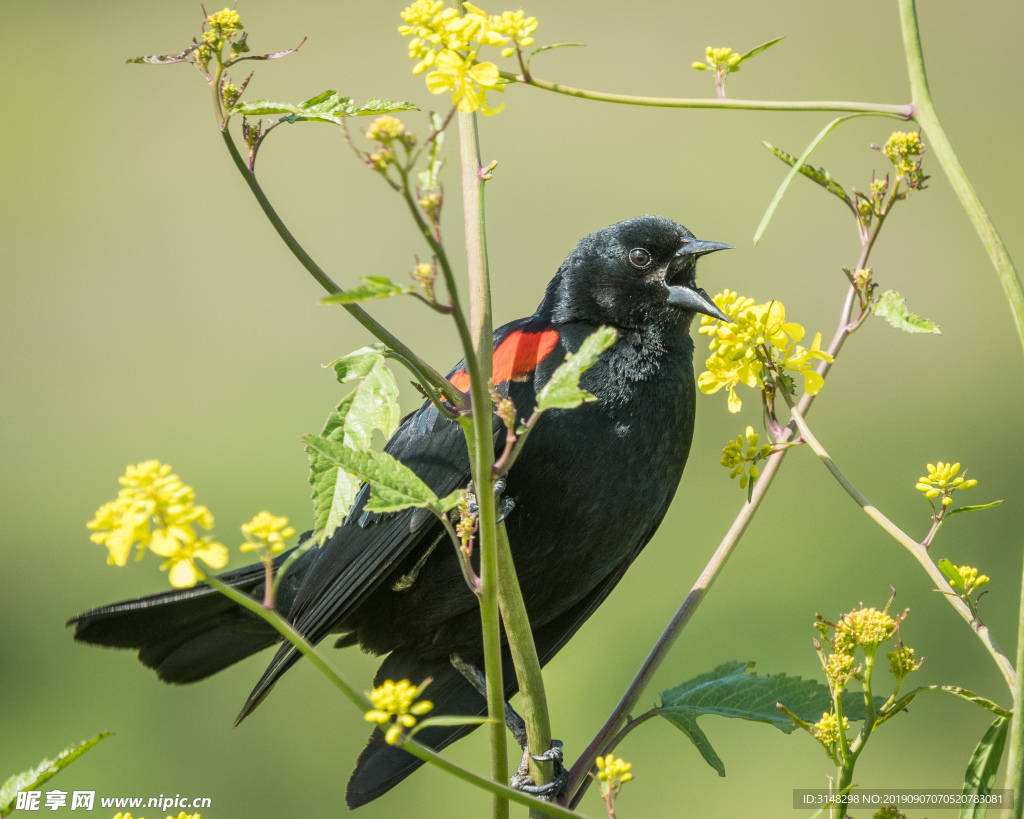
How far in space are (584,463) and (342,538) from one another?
62 centimetres

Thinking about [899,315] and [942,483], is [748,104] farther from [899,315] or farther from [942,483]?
[942,483]

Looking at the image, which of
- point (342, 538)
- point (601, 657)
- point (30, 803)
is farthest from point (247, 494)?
point (30, 803)

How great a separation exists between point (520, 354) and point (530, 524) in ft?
1.32

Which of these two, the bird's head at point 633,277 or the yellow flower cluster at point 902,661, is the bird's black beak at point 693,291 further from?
the yellow flower cluster at point 902,661

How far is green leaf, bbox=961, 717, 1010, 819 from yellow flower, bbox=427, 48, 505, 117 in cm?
87

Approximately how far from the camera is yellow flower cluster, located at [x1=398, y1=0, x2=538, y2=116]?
0.99m

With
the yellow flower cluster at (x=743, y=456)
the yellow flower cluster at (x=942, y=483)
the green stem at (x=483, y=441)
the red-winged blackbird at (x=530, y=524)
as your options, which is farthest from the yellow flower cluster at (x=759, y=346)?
the red-winged blackbird at (x=530, y=524)

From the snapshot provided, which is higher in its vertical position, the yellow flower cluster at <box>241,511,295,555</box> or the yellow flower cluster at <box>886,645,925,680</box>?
the yellow flower cluster at <box>241,511,295,555</box>

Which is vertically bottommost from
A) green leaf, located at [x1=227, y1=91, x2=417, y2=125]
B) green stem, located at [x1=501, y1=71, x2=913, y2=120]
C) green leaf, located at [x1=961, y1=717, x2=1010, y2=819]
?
green leaf, located at [x1=961, y1=717, x2=1010, y2=819]

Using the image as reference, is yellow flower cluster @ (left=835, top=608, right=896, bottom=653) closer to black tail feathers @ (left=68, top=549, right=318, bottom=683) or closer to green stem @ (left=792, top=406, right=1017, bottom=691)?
green stem @ (left=792, top=406, right=1017, bottom=691)

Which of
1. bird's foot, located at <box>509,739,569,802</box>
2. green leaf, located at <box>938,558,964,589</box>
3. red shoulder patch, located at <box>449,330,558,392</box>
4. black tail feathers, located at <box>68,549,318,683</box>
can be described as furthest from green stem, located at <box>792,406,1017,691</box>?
black tail feathers, located at <box>68,549,318,683</box>

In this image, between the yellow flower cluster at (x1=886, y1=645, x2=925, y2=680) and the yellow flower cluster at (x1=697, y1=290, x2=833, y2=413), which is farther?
the yellow flower cluster at (x1=697, y1=290, x2=833, y2=413)

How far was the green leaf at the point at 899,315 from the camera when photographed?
1.30 metres

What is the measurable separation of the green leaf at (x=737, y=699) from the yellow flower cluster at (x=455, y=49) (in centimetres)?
98
